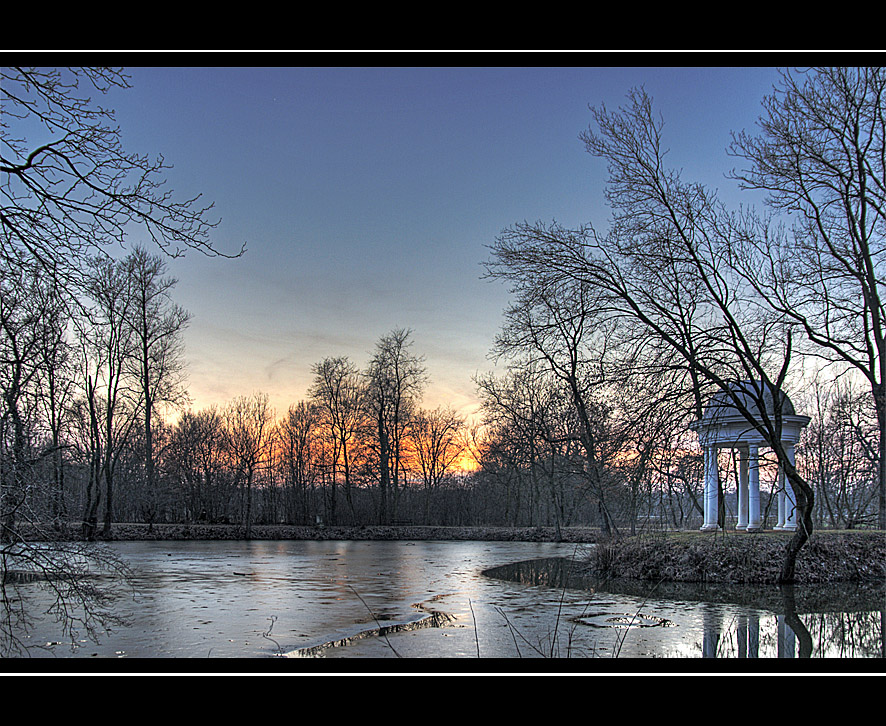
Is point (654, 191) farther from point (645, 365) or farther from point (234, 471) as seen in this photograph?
point (234, 471)

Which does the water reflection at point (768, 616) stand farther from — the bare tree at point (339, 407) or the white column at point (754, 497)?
the bare tree at point (339, 407)

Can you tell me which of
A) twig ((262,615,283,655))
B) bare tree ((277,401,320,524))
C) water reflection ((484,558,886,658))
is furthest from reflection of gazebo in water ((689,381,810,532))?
bare tree ((277,401,320,524))

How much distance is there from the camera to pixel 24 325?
698 cm

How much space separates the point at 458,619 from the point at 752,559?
26.2 ft

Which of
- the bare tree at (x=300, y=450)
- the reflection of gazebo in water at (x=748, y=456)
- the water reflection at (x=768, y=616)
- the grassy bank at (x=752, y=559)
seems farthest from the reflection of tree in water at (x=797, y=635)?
the bare tree at (x=300, y=450)

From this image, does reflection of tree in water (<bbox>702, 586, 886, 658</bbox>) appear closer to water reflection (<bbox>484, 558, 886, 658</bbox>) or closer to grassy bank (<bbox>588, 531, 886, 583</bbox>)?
water reflection (<bbox>484, 558, 886, 658</bbox>)

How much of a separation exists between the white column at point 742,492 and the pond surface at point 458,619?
26.3 feet

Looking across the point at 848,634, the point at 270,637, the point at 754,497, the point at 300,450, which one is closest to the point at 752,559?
the point at 848,634

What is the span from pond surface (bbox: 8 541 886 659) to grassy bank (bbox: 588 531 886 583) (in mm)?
1255

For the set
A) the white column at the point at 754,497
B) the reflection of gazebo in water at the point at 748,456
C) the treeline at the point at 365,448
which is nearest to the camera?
the treeline at the point at 365,448

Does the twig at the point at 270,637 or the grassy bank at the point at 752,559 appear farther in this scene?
the grassy bank at the point at 752,559

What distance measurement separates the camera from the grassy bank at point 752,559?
1509 cm

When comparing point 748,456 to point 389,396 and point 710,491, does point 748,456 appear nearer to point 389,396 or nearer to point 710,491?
point 710,491
